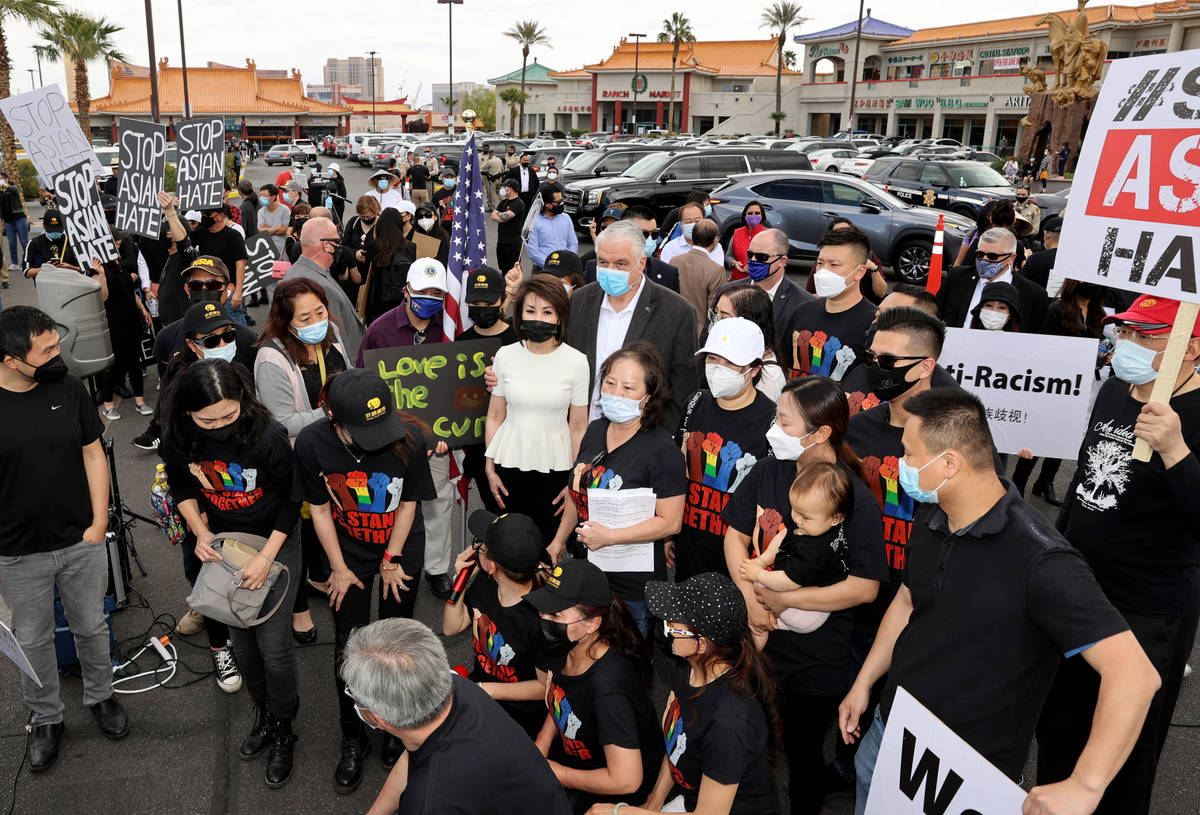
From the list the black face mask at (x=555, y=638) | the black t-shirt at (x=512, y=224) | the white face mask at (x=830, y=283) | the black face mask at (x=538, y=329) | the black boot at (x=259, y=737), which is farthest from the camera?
the black t-shirt at (x=512, y=224)

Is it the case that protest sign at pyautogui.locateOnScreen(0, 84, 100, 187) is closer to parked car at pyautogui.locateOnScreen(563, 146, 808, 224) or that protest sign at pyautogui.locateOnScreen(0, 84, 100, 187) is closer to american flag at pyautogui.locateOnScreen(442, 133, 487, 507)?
american flag at pyautogui.locateOnScreen(442, 133, 487, 507)

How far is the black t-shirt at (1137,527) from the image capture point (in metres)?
2.99

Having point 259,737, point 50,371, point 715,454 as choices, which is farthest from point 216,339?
point 715,454

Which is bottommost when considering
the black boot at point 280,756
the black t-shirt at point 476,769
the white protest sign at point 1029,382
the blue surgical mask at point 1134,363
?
the black boot at point 280,756

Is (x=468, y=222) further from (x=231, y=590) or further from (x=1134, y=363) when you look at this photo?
(x=1134, y=363)

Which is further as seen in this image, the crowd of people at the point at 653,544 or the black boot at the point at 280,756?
the black boot at the point at 280,756

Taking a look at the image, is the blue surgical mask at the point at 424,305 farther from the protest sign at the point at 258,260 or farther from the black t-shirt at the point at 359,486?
the protest sign at the point at 258,260

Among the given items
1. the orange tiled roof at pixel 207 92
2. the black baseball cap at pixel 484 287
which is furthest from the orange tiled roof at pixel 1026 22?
the orange tiled roof at pixel 207 92

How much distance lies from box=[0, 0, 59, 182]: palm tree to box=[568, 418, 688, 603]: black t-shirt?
78.9 feet

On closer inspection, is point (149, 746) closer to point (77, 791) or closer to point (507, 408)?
point (77, 791)

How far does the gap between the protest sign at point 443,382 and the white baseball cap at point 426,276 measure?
381 mm

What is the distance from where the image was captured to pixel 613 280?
4.91 meters

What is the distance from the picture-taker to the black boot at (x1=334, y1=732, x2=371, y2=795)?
3650mm

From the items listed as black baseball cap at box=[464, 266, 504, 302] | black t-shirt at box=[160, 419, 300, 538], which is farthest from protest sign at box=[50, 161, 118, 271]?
black t-shirt at box=[160, 419, 300, 538]
